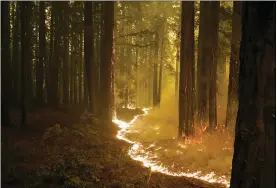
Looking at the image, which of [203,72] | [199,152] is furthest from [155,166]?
[203,72]

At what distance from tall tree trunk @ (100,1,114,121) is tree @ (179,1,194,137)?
5.80 meters

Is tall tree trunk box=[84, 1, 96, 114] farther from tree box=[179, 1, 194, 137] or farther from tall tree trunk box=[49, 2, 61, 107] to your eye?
tree box=[179, 1, 194, 137]

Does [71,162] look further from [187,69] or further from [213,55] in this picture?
[213,55]

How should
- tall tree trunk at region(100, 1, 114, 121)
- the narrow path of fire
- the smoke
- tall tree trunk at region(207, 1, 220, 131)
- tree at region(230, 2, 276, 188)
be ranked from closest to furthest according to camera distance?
1. tree at region(230, 2, 276, 188)
2. the narrow path of fire
3. the smoke
4. tall tree trunk at region(207, 1, 220, 131)
5. tall tree trunk at region(100, 1, 114, 121)

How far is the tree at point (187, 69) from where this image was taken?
10766 millimetres

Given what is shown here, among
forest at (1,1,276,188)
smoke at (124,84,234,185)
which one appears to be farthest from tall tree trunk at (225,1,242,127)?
smoke at (124,84,234,185)

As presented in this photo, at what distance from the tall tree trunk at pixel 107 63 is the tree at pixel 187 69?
5.80 meters

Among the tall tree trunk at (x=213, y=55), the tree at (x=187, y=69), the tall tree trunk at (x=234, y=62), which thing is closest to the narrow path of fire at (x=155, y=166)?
the tree at (x=187, y=69)

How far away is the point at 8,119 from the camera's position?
12.3 meters

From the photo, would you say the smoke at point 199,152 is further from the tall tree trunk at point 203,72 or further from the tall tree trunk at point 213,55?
the tall tree trunk at point 203,72

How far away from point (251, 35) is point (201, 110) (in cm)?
813

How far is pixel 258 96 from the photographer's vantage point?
3.48 m

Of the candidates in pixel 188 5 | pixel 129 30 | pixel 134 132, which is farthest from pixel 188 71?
pixel 129 30

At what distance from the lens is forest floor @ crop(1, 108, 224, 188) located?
6929 mm
